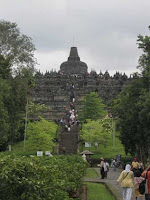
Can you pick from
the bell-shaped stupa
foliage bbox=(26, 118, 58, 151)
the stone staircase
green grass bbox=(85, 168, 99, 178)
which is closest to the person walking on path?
green grass bbox=(85, 168, 99, 178)

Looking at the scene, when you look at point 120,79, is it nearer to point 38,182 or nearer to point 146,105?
point 146,105

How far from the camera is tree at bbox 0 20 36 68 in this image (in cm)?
3997

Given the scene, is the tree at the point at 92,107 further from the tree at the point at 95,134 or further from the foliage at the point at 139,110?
the foliage at the point at 139,110

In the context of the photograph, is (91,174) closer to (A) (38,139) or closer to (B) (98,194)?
(B) (98,194)

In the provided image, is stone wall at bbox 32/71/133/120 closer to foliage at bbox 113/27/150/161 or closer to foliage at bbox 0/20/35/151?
foliage at bbox 0/20/35/151

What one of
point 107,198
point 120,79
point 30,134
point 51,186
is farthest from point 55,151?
point 120,79

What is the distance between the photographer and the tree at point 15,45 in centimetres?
3997

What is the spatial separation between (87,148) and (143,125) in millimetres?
21360

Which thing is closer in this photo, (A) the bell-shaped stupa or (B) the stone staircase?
(B) the stone staircase

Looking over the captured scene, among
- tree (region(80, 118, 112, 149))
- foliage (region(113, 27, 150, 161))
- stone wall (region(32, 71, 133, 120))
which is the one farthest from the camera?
stone wall (region(32, 71, 133, 120))

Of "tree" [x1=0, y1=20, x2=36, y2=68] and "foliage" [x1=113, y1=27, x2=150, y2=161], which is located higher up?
"tree" [x1=0, y1=20, x2=36, y2=68]

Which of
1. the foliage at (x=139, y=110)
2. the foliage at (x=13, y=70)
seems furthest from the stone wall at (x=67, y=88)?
the foliage at (x=139, y=110)

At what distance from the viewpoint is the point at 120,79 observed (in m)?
96.6

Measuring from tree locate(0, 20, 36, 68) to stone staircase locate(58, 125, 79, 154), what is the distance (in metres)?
11.0
